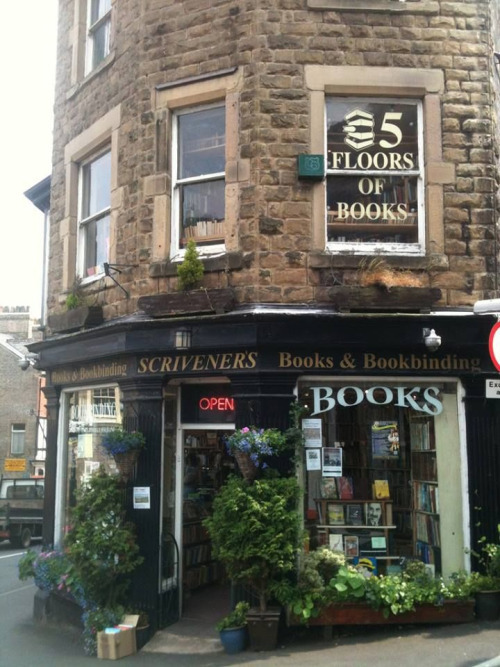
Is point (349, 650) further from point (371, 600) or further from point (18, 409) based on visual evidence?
point (18, 409)

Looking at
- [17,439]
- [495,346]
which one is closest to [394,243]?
[495,346]

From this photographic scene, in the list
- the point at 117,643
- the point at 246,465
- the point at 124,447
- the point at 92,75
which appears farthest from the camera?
the point at 92,75

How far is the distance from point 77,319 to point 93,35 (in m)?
4.62

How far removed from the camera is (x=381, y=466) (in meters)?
8.77

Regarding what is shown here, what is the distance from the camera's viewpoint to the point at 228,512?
306 inches

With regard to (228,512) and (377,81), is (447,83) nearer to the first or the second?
(377,81)

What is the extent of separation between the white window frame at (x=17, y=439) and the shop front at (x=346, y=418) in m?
30.7

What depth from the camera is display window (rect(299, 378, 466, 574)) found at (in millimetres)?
8539

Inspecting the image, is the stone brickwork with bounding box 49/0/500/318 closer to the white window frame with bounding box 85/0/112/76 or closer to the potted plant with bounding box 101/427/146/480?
the white window frame with bounding box 85/0/112/76

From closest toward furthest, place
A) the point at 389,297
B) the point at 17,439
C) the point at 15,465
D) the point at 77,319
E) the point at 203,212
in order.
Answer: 1. the point at 389,297
2. the point at 203,212
3. the point at 77,319
4. the point at 15,465
5. the point at 17,439

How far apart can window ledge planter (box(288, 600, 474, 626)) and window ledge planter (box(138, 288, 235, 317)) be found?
3481mm

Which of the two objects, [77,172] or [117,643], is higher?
[77,172]

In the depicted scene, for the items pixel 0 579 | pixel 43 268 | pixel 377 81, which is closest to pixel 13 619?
→ pixel 0 579

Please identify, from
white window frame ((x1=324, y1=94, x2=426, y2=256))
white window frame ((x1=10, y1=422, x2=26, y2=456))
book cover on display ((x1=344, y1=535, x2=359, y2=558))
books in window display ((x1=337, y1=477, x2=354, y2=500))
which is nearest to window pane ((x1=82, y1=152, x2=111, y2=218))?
white window frame ((x1=324, y1=94, x2=426, y2=256))
